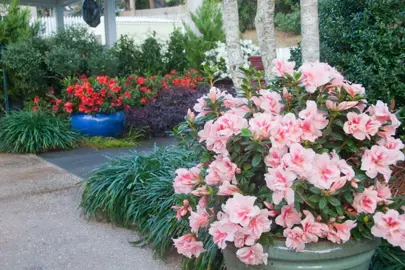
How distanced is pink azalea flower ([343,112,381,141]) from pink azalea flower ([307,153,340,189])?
0.19 metres

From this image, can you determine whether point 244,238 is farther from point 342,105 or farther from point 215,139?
point 342,105

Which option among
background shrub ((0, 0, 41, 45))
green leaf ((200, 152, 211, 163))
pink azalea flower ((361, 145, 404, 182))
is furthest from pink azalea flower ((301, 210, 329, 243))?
background shrub ((0, 0, 41, 45))

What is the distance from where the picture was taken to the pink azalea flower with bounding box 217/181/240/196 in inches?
97.7

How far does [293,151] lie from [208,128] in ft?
1.64

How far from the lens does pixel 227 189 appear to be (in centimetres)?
249

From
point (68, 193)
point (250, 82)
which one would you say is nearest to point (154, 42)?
point (68, 193)

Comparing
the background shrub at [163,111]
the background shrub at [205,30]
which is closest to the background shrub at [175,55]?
the background shrub at [205,30]

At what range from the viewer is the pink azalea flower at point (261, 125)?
97.3 inches

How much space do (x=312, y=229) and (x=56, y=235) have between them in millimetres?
2626

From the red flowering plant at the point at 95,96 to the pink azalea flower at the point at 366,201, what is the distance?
5.90 metres

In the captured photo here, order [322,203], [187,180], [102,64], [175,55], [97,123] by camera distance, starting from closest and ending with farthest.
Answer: [322,203], [187,180], [97,123], [102,64], [175,55]

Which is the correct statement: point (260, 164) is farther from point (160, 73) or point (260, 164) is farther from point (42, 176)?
point (160, 73)

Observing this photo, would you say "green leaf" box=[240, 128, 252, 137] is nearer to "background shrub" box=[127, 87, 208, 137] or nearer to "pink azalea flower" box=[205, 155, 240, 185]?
"pink azalea flower" box=[205, 155, 240, 185]

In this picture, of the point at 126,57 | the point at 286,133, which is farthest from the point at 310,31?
the point at 126,57
